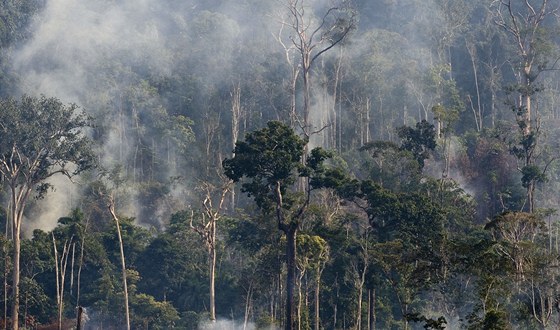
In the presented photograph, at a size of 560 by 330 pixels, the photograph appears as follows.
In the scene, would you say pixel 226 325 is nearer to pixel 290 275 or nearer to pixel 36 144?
pixel 290 275

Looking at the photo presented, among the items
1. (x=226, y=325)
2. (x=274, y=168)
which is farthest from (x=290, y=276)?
(x=226, y=325)

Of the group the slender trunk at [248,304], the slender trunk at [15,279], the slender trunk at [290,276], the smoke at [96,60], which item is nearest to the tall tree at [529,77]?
the slender trunk at [248,304]

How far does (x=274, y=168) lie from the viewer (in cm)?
5259

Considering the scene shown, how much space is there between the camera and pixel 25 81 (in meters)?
93.6

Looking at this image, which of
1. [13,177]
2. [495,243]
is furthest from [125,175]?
[495,243]

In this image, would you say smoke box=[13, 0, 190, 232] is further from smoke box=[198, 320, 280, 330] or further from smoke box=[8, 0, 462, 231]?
smoke box=[198, 320, 280, 330]

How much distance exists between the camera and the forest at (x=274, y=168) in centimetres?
5344

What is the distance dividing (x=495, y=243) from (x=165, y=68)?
2269 inches

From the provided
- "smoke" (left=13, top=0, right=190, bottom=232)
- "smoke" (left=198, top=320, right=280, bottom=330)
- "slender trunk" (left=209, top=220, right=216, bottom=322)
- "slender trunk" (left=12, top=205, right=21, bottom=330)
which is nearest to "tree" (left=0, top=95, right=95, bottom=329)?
"slender trunk" (left=12, top=205, right=21, bottom=330)

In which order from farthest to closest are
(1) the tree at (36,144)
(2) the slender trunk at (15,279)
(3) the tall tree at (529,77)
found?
(3) the tall tree at (529,77)
(1) the tree at (36,144)
(2) the slender trunk at (15,279)

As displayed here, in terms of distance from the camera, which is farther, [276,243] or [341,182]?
[276,243]

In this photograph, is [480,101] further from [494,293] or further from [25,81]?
[494,293]

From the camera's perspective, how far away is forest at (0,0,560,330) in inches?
2104

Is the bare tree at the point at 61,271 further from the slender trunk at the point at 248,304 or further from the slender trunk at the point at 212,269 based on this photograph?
the slender trunk at the point at 248,304
